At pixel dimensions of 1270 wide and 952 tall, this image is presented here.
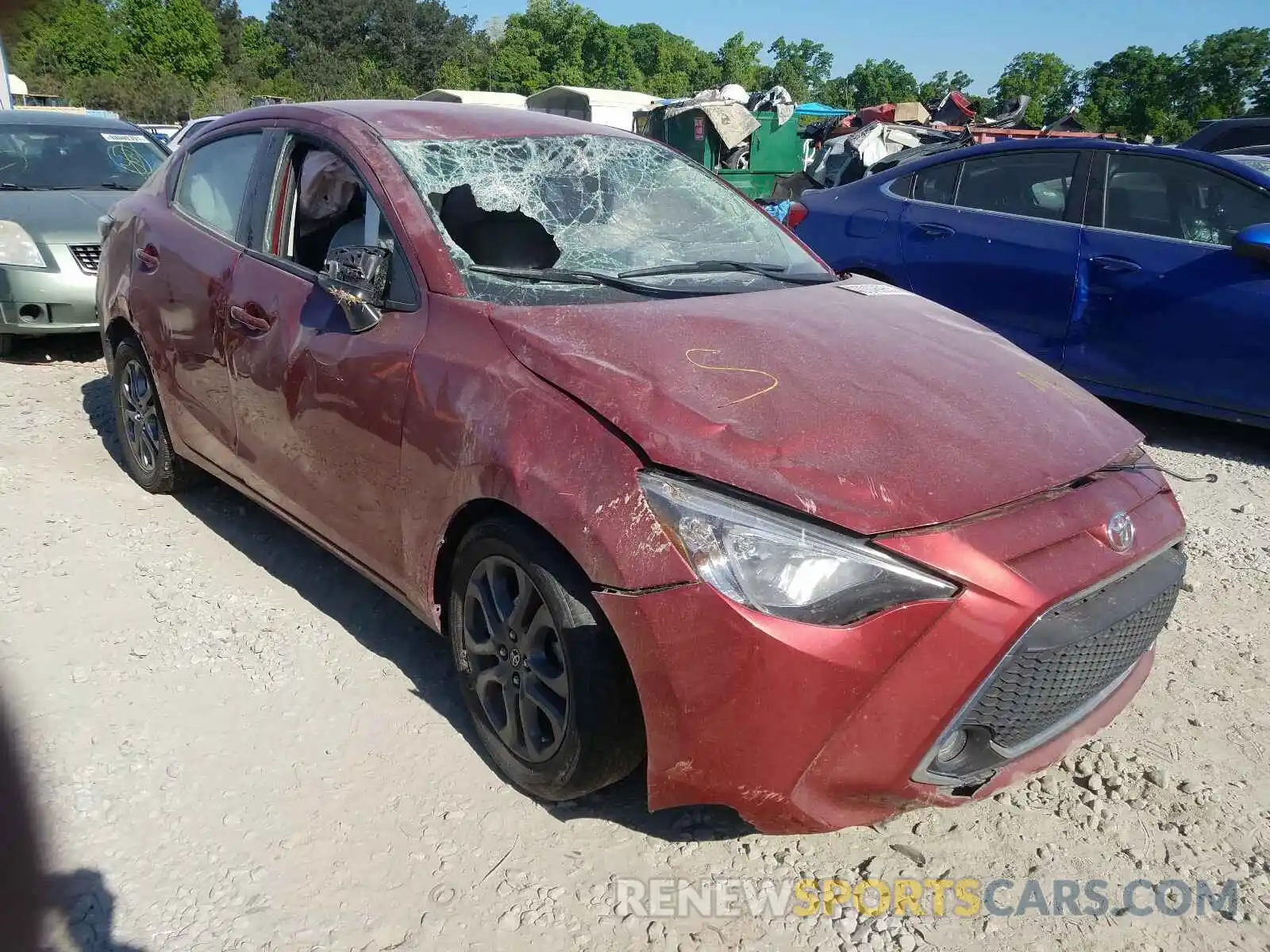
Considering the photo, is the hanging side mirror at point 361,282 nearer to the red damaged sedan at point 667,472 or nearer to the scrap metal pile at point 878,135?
the red damaged sedan at point 667,472

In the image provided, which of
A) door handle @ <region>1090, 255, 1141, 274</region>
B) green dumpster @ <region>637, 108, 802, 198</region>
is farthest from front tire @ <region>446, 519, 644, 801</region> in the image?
green dumpster @ <region>637, 108, 802, 198</region>

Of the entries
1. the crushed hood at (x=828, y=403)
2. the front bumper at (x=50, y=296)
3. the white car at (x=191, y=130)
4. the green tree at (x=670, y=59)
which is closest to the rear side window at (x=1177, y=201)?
the crushed hood at (x=828, y=403)

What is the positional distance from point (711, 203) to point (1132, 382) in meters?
2.82

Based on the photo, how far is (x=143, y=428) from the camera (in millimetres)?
4414

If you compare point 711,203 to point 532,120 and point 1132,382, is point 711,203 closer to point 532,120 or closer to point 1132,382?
point 532,120

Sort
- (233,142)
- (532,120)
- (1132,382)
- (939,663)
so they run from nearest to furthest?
(939,663), (532,120), (233,142), (1132,382)

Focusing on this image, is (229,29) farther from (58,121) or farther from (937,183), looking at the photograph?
(937,183)

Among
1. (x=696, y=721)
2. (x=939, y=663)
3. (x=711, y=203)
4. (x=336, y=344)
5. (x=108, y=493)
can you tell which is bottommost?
(x=108, y=493)

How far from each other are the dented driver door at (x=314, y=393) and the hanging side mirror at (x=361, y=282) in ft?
0.13

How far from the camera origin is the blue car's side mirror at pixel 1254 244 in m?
4.59

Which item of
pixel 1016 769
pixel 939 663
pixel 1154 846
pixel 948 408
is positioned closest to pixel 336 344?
pixel 948 408

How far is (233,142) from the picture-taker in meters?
3.85

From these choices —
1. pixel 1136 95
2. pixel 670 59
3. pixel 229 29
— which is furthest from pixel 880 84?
pixel 229 29

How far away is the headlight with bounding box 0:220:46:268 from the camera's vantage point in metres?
6.31
